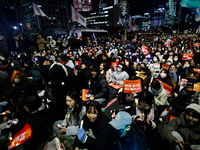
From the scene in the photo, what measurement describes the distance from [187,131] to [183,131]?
74 millimetres

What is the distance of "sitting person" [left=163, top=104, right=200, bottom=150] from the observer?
231cm

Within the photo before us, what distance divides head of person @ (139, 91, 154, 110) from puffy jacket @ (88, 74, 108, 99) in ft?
5.68

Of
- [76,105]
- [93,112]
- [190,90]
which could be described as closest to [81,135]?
[93,112]

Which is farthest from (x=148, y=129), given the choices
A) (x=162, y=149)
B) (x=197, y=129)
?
(x=197, y=129)

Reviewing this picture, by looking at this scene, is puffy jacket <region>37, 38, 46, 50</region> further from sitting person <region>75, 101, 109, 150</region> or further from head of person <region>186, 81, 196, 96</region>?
head of person <region>186, 81, 196, 96</region>

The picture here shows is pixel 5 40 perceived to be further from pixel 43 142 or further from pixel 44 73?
pixel 43 142

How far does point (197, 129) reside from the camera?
2.35 metres

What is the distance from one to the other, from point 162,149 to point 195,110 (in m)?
1.29

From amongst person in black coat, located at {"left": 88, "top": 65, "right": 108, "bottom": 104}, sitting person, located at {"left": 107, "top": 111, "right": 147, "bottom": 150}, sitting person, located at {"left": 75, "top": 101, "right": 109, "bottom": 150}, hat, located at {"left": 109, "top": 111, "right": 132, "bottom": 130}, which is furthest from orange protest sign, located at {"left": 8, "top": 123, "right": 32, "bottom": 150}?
person in black coat, located at {"left": 88, "top": 65, "right": 108, "bottom": 104}

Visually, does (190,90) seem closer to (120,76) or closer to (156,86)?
(156,86)

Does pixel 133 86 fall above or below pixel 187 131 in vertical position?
above

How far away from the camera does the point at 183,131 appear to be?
8.23ft

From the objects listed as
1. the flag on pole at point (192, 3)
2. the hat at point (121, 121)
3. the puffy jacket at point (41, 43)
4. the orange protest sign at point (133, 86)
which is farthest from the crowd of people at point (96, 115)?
the puffy jacket at point (41, 43)

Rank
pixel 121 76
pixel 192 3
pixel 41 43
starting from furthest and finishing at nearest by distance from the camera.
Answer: pixel 41 43 → pixel 192 3 → pixel 121 76
